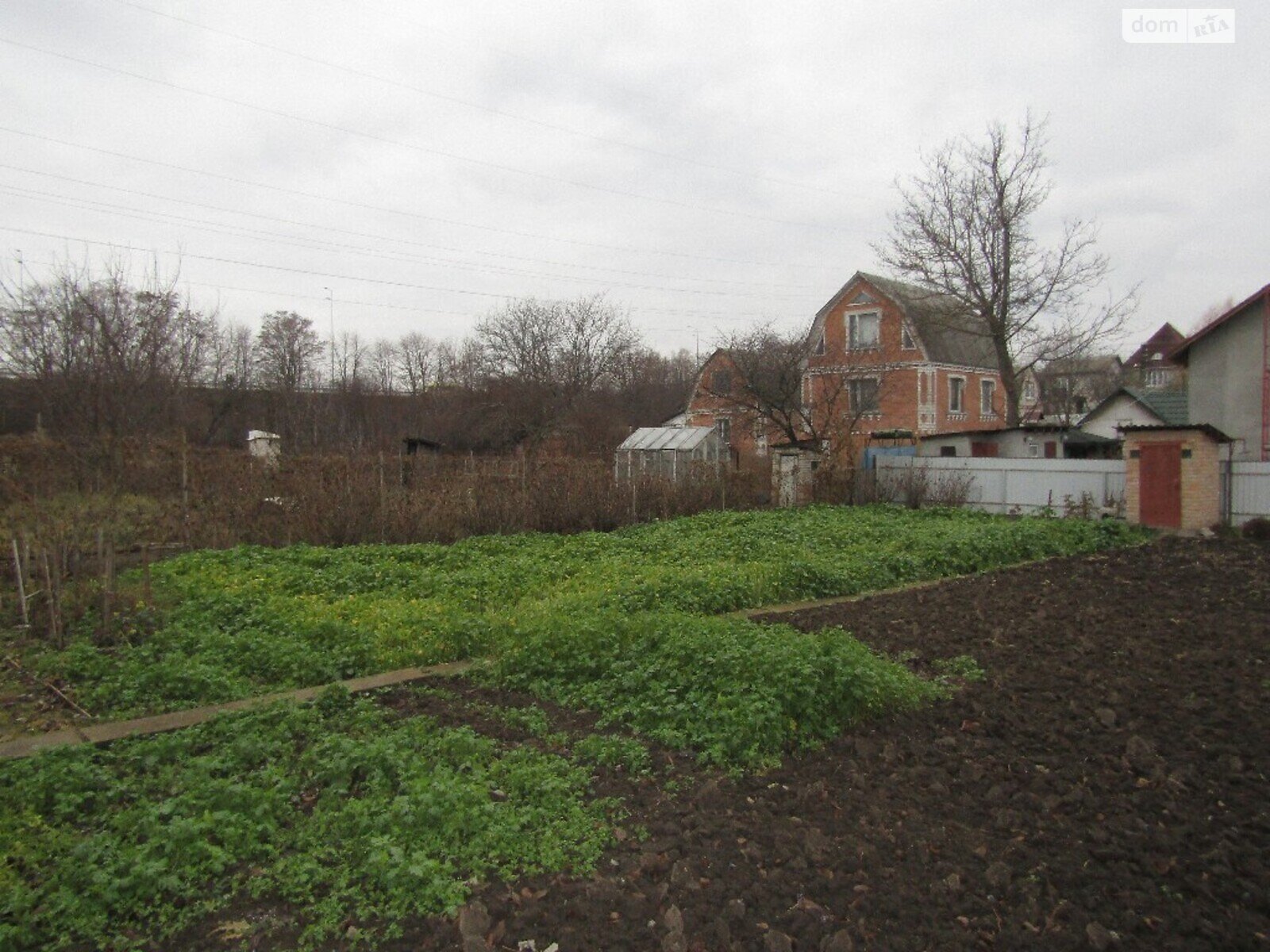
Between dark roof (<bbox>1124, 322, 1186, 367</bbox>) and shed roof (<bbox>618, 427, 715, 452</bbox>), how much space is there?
36.6 metres

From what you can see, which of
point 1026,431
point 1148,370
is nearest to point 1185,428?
point 1026,431

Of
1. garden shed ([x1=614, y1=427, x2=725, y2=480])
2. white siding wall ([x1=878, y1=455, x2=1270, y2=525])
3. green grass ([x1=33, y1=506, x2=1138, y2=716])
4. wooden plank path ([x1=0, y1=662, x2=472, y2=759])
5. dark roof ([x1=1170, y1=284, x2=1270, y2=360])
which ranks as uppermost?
dark roof ([x1=1170, y1=284, x2=1270, y2=360])

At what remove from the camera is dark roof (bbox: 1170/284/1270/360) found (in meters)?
21.0

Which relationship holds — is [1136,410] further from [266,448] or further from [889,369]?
[266,448]

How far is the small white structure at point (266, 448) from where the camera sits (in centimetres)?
1333

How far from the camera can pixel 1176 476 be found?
16875 millimetres

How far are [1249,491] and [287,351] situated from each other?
34207 millimetres

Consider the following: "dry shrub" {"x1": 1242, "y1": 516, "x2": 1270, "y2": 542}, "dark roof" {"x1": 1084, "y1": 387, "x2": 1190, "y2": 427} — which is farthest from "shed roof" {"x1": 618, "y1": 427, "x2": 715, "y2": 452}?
"dark roof" {"x1": 1084, "y1": 387, "x2": 1190, "y2": 427}

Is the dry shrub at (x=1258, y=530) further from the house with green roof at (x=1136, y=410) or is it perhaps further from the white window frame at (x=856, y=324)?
the white window frame at (x=856, y=324)

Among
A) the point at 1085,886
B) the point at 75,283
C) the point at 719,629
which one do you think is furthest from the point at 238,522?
the point at 1085,886

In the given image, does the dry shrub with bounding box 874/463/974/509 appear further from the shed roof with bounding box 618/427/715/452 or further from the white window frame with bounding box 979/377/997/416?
the white window frame with bounding box 979/377/997/416

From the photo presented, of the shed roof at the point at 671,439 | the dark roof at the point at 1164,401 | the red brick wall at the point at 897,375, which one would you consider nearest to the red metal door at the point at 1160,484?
the shed roof at the point at 671,439

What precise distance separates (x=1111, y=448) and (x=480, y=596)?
2425 centimetres

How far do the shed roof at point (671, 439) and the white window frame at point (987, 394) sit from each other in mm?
16599
